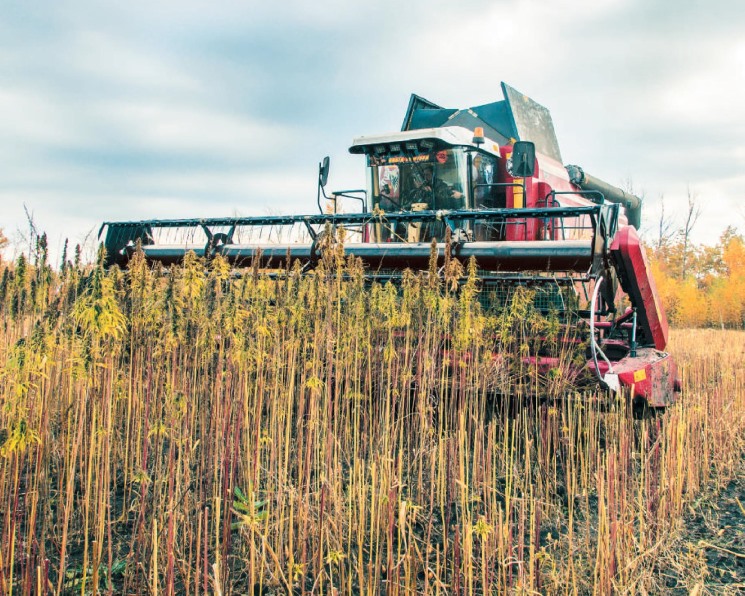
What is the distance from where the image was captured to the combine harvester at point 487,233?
14.7 feet

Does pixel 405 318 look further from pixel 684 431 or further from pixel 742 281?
pixel 742 281

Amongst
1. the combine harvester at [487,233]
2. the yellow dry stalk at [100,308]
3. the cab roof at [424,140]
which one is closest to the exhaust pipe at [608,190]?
the combine harvester at [487,233]

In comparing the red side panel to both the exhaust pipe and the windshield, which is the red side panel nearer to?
the windshield

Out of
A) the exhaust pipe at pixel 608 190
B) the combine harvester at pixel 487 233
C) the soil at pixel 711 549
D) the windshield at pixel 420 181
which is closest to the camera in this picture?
Answer: the soil at pixel 711 549

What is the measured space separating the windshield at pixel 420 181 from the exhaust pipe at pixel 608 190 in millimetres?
2258

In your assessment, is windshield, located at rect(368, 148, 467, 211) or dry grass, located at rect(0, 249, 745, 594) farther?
windshield, located at rect(368, 148, 467, 211)

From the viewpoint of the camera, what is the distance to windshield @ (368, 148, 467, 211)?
6.60 meters

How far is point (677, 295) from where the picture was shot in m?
24.4

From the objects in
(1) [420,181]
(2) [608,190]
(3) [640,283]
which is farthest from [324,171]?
(2) [608,190]

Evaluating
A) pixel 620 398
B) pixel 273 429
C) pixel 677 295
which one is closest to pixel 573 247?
pixel 620 398

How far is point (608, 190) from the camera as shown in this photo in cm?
979

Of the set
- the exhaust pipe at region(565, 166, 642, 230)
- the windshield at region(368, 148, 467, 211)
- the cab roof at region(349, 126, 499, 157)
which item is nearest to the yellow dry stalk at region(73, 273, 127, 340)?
the windshield at region(368, 148, 467, 211)

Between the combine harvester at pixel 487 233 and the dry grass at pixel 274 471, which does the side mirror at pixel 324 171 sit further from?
the dry grass at pixel 274 471

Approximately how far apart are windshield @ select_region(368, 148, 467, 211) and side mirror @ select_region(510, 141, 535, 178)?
150cm
